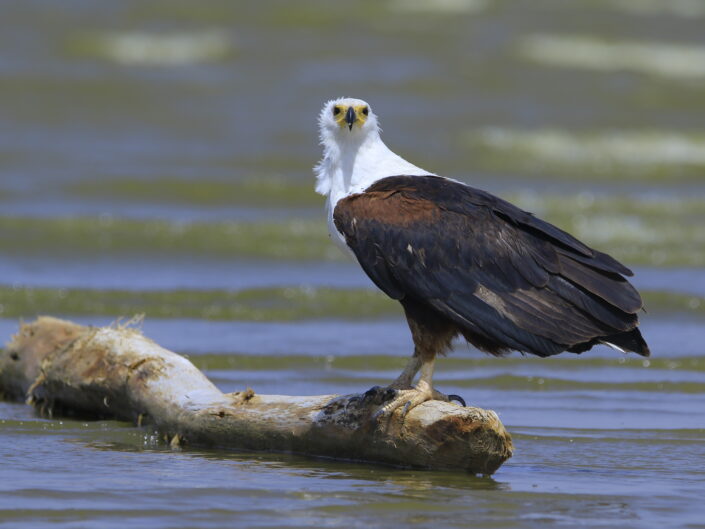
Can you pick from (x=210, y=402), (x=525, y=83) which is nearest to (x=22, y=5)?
(x=525, y=83)

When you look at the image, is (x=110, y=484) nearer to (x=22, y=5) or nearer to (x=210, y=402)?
(x=210, y=402)

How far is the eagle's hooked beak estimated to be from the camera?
6891mm

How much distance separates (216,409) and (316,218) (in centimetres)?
885

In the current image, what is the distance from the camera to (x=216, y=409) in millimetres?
6375

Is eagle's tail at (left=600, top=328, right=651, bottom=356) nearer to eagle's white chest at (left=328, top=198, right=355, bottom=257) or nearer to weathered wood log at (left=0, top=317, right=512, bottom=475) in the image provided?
weathered wood log at (left=0, top=317, right=512, bottom=475)

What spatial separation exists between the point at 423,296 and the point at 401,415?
0.59 meters

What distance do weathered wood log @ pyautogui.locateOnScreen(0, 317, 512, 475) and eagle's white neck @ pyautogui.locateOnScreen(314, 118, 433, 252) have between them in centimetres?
113

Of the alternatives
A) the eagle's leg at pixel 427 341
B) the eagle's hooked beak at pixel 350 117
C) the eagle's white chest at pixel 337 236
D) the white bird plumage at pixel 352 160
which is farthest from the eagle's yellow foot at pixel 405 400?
the eagle's hooked beak at pixel 350 117

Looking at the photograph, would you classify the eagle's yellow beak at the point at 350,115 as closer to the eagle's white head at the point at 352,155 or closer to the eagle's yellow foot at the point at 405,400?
the eagle's white head at the point at 352,155

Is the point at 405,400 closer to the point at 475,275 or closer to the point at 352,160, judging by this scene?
the point at 475,275

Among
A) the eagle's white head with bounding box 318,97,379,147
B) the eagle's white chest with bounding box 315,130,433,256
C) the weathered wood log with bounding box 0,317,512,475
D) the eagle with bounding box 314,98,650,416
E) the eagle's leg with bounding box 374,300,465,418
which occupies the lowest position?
the weathered wood log with bounding box 0,317,512,475

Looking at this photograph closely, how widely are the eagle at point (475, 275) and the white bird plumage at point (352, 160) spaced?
176mm

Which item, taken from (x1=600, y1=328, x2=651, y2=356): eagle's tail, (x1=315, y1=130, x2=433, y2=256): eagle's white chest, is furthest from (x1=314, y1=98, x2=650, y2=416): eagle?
(x1=315, y1=130, x2=433, y2=256): eagle's white chest

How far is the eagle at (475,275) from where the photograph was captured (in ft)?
19.8
